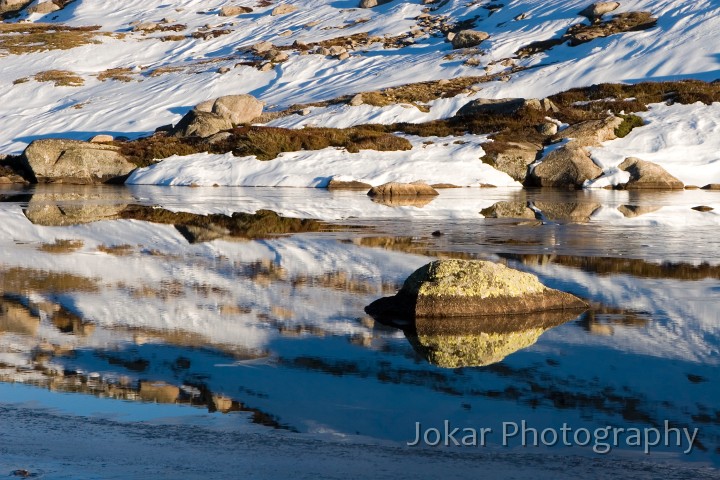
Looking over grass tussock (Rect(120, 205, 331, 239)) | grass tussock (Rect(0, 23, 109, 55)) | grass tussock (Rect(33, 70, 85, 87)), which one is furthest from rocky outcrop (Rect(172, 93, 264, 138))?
grass tussock (Rect(0, 23, 109, 55))

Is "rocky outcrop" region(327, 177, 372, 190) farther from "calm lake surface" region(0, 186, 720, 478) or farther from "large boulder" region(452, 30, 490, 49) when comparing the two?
"large boulder" region(452, 30, 490, 49)

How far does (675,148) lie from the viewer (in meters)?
36.5

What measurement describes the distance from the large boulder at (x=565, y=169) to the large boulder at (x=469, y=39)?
1638 inches

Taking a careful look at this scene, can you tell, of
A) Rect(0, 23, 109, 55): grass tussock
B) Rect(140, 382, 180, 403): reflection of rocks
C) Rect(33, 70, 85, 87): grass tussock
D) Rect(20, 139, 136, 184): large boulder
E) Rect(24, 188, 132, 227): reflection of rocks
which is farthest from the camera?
Rect(0, 23, 109, 55): grass tussock

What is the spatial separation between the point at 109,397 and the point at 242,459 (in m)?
1.70

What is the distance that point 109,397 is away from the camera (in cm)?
628

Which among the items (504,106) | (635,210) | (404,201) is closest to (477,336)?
(635,210)

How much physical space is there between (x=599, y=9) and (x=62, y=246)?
66761mm

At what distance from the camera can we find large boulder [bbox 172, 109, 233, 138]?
49.6 meters

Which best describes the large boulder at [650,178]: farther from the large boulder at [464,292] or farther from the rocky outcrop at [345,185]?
the large boulder at [464,292]

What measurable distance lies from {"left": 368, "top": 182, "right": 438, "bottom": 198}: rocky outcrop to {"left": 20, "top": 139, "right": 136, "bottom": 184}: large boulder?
16303 mm

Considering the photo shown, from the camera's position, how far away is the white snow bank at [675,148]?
3493 cm

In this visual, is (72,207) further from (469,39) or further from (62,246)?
(469,39)

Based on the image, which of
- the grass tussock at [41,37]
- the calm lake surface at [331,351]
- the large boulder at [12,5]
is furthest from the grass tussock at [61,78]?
the calm lake surface at [331,351]
